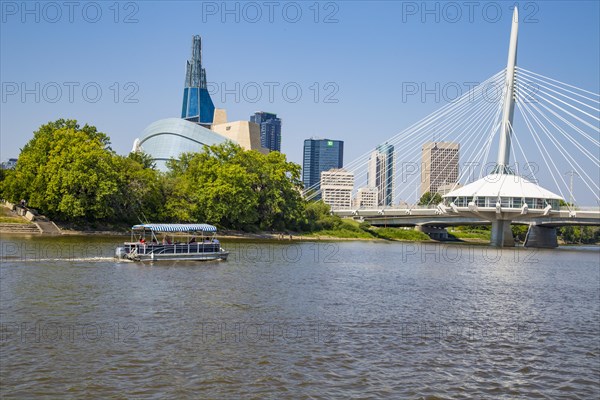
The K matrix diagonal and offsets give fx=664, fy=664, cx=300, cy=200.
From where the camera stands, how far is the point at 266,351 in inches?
675

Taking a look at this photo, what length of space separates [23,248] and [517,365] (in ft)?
105

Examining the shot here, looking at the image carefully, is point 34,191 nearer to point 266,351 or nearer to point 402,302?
point 402,302

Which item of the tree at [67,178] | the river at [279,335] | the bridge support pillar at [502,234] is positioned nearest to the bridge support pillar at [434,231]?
the bridge support pillar at [502,234]

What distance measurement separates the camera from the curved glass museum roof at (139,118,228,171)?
131375mm

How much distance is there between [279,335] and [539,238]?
77.5 m

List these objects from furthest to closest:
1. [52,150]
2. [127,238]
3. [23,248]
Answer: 1. [52,150]
2. [127,238]
3. [23,248]

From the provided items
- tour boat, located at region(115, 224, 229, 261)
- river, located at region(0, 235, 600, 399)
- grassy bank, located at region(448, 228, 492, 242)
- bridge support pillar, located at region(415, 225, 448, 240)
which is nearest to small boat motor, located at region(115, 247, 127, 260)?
tour boat, located at region(115, 224, 229, 261)

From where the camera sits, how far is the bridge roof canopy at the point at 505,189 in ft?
248

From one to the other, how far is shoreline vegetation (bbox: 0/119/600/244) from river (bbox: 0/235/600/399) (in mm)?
25064

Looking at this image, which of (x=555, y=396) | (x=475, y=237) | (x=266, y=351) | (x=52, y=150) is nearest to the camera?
(x=555, y=396)

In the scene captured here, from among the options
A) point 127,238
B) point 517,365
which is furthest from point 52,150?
point 517,365

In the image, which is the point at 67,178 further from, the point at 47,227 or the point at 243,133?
the point at 243,133

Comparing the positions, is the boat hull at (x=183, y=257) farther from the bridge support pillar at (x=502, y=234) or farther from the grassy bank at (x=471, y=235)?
the grassy bank at (x=471, y=235)

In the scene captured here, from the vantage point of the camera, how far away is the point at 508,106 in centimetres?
7300
